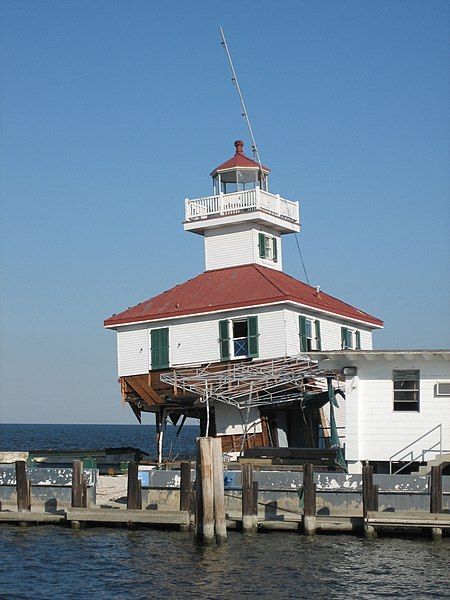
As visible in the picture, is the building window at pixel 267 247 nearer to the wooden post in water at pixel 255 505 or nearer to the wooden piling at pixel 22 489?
the wooden piling at pixel 22 489

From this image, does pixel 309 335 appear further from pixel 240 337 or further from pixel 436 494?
pixel 436 494

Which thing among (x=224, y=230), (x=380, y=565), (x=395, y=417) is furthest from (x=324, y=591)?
(x=224, y=230)

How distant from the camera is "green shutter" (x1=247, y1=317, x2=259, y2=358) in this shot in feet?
152

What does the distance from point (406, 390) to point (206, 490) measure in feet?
32.6

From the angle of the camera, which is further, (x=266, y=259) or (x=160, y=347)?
(x=266, y=259)

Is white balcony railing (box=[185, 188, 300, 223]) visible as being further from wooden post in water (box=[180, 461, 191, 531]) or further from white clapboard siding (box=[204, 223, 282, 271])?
wooden post in water (box=[180, 461, 191, 531])

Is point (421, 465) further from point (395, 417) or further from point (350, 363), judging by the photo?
point (350, 363)

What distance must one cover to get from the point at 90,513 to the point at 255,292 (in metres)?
18.7

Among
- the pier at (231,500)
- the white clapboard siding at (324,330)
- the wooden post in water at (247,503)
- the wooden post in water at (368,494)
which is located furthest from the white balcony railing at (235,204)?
the wooden post in water at (368,494)

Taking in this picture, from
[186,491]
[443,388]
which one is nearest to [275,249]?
[443,388]

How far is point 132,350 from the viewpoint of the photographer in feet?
163

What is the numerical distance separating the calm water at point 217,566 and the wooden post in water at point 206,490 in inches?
18.2

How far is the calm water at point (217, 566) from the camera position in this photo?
79.2 ft

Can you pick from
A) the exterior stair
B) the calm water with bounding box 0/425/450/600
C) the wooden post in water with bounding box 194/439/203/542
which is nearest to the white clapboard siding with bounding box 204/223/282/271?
the exterior stair
